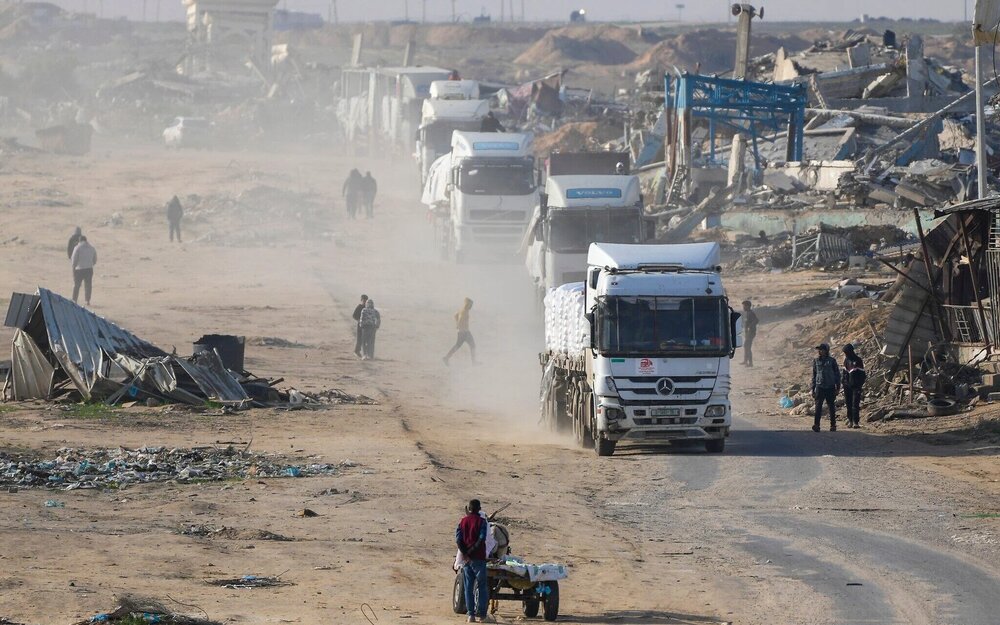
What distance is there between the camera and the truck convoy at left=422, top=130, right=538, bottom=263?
128ft

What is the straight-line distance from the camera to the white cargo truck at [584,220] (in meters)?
31.3

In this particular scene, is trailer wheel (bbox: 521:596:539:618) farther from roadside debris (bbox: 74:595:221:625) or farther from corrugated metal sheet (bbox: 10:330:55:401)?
corrugated metal sheet (bbox: 10:330:55:401)

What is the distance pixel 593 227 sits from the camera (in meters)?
31.5

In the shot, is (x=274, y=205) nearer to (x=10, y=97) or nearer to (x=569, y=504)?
(x=569, y=504)

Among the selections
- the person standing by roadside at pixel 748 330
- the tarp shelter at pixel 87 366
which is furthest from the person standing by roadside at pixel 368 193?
the tarp shelter at pixel 87 366

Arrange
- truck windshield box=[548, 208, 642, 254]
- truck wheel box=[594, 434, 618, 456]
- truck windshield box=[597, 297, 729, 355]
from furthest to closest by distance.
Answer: truck windshield box=[548, 208, 642, 254] → truck wheel box=[594, 434, 618, 456] → truck windshield box=[597, 297, 729, 355]

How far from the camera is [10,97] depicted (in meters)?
102

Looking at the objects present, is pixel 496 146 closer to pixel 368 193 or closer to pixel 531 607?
pixel 368 193

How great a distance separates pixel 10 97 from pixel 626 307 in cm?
9134

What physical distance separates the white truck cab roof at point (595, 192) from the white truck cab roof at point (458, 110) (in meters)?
18.6

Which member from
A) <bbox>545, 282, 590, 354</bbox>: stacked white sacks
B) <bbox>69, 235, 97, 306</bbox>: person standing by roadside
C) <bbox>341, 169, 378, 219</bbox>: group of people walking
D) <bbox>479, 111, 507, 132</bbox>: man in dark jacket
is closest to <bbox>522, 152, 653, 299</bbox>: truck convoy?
<bbox>545, 282, 590, 354</bbox>: stacked white sacks

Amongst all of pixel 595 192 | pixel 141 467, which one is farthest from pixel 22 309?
pixel 595 192

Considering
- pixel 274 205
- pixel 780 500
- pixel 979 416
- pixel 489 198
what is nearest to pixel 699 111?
pixel 489 198

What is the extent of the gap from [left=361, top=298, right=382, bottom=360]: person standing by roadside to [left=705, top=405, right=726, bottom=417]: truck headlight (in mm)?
10954
